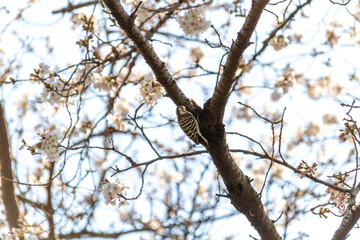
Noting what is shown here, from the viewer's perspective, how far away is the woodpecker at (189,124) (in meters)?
2.68

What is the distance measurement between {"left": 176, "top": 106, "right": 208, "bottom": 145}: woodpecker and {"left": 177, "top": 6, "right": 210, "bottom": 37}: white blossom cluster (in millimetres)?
1466

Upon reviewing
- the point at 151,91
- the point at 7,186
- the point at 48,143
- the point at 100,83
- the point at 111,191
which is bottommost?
the point at 111,191

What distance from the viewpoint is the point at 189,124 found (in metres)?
2.82

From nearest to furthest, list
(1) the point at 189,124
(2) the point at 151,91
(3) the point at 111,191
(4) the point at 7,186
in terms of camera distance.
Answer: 1. (1) the point at 189,124
2. (3) the point at 111,191
3. (2) the point at 151,91
4. (4) the point at 7,186

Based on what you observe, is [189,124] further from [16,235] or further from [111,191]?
[16,235]

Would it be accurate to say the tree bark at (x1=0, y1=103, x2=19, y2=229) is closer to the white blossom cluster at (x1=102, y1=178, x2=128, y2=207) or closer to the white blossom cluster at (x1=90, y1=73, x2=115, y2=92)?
the white blossom cluster at (x1=90, y1=73, x2=115, y2=92)

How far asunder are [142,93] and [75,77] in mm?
1672

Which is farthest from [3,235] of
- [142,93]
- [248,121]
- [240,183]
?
[248,121]

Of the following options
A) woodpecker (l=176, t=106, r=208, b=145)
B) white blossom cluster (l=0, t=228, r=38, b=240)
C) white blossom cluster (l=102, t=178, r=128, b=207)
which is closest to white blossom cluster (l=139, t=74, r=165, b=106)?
woodpecker (l=176, t=106, r=208, b=145)

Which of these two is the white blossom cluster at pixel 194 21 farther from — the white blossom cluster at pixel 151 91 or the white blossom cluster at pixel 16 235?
the white blossom cluster at pixel 16 235

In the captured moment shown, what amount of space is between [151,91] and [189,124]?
1.99 feet

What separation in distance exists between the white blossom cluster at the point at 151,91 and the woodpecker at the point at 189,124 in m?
0.39

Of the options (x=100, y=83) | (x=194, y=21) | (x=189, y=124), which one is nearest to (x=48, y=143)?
(x=100, y=83)

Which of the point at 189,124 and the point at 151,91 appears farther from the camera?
the point at 151,91
